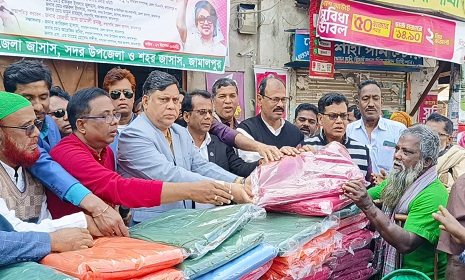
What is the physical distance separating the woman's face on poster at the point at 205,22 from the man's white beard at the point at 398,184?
465 centimetres

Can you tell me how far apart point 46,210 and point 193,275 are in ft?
2.64

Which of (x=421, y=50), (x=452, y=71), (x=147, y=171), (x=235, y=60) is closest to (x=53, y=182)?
(x=147, y=171)

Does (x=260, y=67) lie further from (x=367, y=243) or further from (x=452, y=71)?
(x=367, y=243)

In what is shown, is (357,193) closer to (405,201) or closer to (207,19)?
(405,201)

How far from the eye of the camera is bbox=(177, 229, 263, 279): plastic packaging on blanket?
1636 mm

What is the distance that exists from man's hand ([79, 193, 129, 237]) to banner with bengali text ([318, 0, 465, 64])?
6.22 meters

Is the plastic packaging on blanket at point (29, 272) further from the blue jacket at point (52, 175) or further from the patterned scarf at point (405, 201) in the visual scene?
the patterned scarf at point (405, 201)

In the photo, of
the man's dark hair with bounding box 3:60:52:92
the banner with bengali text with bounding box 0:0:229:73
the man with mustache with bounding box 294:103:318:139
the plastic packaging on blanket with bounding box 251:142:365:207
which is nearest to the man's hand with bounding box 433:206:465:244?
the plastic packaging on blanket with bounding box 251:142:365:207

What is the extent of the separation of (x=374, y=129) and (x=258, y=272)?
8.87 ft

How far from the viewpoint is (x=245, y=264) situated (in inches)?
70.9

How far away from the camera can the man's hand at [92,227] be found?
1.81 m

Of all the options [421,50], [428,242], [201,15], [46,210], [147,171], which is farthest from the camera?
[421,50]

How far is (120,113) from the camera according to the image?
3.45 meters

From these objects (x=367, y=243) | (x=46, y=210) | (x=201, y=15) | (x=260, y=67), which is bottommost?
(x=367, y=243)
